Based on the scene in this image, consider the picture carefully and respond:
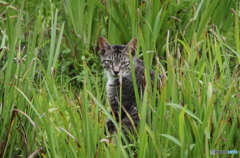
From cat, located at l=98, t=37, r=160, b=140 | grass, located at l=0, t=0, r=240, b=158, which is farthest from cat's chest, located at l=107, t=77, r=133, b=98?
grass, located at l=0, t=0, r=240, b=158

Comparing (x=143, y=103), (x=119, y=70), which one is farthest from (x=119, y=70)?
(x=143, y=103)

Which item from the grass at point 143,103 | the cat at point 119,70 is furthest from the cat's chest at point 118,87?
the grass at point 143,103

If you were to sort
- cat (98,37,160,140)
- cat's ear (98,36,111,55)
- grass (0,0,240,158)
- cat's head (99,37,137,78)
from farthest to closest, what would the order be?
cat's ear (98,36,111,55) → cat's head (99,37,137,78) → cat (98,37,160,140) → grass (0,0,240,158)

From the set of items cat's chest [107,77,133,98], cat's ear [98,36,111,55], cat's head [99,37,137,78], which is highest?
cat's ear [98,36,111,55]

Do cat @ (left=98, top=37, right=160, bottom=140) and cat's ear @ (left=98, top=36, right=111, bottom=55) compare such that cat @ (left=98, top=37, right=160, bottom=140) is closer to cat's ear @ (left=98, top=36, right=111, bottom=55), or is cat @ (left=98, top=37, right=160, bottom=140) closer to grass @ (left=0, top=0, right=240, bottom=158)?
cat's ear @ (left=98, top=36, right=111, bottom=55)

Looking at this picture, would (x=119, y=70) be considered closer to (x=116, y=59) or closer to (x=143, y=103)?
(x=116, y=59)

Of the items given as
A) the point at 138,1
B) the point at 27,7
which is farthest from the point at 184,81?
the point at 27,7

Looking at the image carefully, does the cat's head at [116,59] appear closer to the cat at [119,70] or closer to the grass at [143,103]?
the cat at [119,70]

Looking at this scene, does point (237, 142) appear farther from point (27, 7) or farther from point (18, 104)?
point (27, 7)

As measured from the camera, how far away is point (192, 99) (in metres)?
3.24

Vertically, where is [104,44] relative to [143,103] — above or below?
above

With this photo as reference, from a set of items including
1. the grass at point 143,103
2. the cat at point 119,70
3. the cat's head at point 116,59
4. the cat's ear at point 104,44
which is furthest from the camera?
the cat's ear at point 104,44

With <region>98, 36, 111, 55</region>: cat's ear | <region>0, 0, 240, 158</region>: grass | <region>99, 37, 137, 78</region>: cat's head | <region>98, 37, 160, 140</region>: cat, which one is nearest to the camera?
<region>0, 0, 240, 158</region>: grass

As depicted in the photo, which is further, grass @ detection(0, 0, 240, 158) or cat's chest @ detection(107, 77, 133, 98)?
cat's chest @ detection(107, 77, 133, 98)
